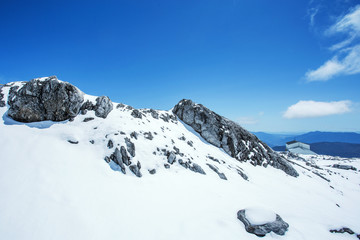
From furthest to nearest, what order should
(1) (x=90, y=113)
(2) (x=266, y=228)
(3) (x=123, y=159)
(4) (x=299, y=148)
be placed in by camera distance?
(4) (x=299, y=148), (1) (x=90, y=113), (3) (x=123, y=159), (2) (x=266, y=228)

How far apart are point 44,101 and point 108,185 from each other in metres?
15.9

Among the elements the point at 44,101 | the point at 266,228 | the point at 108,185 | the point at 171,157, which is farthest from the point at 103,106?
the point at 266,228

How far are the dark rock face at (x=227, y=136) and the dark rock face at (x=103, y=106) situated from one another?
20126 mm

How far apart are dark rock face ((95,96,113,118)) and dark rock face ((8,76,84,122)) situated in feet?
8.35

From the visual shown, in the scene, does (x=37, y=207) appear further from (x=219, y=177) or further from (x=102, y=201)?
(x=219, y=177)

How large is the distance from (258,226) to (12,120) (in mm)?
27745

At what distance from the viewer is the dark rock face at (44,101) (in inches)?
734

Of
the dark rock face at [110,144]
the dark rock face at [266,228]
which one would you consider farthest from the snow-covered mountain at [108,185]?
the dark rock face at [110,144]

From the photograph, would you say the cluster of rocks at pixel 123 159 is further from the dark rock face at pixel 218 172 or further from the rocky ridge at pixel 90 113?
the dark rock face at pixel 218 172

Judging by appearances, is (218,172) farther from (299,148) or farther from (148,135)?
(299,148)

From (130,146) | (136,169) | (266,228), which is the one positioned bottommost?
(266,228)

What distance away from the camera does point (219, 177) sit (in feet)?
68.5

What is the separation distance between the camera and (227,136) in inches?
1452

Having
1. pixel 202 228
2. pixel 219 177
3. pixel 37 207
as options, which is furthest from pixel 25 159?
pixel 219 177
